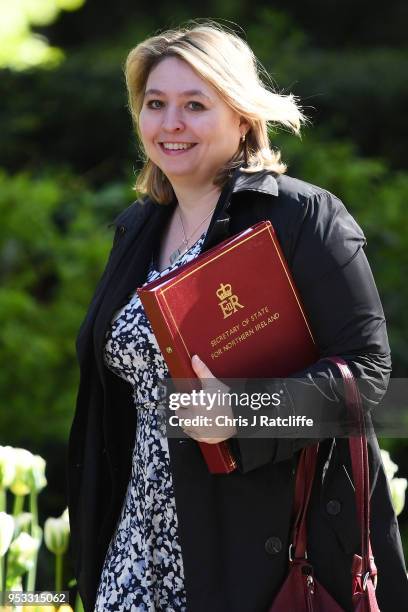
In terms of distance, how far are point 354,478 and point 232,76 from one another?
0.88 m

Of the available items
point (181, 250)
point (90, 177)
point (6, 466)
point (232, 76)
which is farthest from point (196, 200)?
point (90, 177)

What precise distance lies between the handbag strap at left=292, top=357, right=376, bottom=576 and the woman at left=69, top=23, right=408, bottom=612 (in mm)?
22

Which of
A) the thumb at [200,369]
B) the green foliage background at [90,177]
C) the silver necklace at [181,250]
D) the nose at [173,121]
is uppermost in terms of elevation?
the green foliage background at [90,177]

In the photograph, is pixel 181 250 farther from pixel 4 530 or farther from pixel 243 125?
pixel 4 530

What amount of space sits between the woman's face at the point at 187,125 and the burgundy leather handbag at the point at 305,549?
1.80ft

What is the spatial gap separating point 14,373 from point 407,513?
1.80 metres

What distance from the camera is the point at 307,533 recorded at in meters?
2.21

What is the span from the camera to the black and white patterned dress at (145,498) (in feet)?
7.83

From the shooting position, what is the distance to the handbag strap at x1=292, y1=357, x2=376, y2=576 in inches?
83.9

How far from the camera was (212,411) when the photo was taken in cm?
213

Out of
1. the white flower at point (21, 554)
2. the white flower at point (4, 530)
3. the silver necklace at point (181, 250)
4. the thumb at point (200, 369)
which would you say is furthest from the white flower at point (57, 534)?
the thumb at point (200, 369)

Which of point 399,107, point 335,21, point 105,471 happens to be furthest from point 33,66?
point 105,471

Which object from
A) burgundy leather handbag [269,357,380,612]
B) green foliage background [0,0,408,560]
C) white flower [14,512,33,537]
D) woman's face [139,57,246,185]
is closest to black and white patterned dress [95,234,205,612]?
woman's face [139,57,246,185]

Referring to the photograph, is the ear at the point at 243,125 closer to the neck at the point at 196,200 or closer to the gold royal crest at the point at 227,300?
the neck at the point at 196,200
